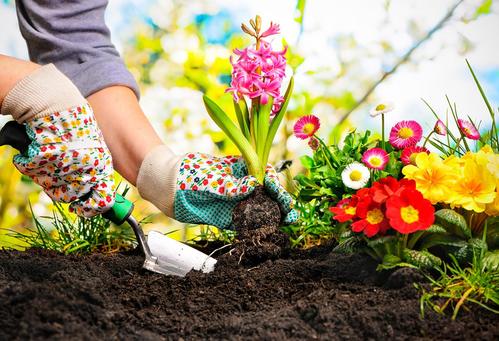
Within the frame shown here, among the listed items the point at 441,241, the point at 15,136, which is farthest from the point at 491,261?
the point at 15,136

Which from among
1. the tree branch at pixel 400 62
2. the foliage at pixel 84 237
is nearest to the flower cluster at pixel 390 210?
the foliage at pixel 84 237

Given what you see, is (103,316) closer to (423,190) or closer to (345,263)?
(345,263)

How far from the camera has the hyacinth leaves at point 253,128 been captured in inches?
73.1

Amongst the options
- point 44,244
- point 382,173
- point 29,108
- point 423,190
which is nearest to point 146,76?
point 44,244

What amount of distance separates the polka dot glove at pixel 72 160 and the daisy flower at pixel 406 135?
2.46 ft

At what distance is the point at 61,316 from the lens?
1.13 meters

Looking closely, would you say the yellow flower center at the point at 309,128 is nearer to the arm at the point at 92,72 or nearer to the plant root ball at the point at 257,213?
the plant root ball at the point at 257,213

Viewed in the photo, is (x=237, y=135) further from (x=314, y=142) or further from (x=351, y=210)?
(x=351, y=210)

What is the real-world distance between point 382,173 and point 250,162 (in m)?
0.41

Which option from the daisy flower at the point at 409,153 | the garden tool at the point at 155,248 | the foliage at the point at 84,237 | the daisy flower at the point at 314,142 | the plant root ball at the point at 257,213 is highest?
the daisy flower at the point at 409,153

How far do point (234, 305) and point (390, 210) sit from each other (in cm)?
38

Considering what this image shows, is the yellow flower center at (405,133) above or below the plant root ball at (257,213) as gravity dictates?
above

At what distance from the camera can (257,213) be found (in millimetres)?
1817

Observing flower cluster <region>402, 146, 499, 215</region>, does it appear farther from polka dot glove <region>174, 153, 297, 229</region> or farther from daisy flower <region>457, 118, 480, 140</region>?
polka dot glove <region>174, 153, 297, 229</region>
